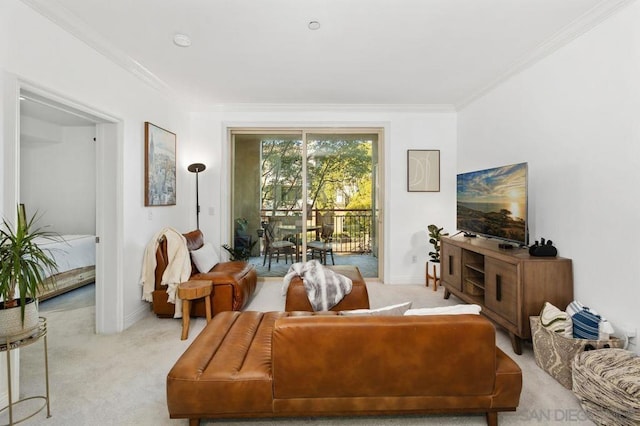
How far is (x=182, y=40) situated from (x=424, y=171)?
344cm

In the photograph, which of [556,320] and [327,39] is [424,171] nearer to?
[327,39]

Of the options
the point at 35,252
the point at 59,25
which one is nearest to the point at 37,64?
the point at 59,25

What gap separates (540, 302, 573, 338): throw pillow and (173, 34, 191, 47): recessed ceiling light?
3.52 metres

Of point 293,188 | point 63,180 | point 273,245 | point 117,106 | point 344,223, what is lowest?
point 273,245

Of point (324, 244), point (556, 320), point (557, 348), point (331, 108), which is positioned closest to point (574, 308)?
point (556, 320)

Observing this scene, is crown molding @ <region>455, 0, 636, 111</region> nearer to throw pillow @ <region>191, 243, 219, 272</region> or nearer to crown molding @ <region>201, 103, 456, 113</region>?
crown molding @ <region>201, 103, 456, 113</region>

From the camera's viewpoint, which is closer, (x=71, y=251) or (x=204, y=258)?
(x=204, y=258)

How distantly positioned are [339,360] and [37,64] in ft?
8.74

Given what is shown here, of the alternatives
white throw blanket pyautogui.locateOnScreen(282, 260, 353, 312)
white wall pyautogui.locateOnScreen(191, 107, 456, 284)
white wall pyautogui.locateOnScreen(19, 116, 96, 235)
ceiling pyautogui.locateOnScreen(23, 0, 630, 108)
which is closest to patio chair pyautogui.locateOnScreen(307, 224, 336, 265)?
white wall pyautogui.locateOnScreen(191, 107, 456, 284)

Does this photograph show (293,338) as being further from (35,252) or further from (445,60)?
(445,60)

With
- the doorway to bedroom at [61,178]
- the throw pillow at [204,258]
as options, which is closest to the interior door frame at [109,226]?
the throw pillow at [204,258]

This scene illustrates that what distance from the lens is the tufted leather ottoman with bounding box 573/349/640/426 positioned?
1566 mm

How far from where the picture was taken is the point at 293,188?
486 centimetres

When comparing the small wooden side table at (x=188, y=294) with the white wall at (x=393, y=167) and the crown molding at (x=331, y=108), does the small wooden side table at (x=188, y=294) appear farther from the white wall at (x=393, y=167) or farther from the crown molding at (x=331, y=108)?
the crown molding at (x=331, y=108)
